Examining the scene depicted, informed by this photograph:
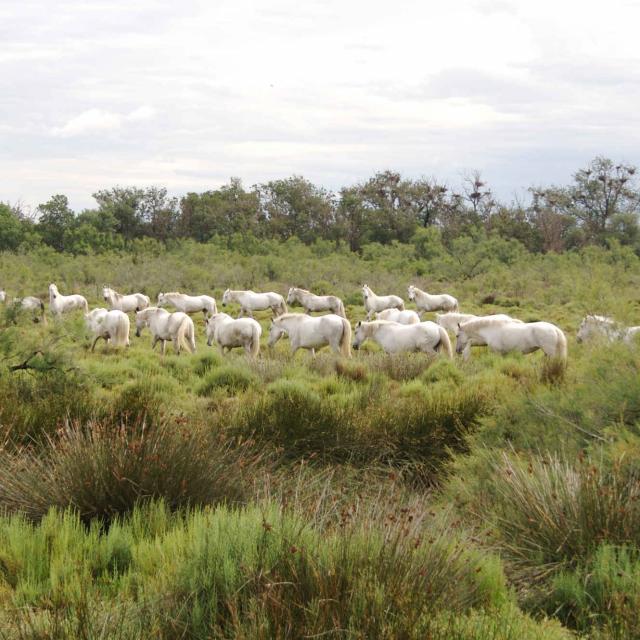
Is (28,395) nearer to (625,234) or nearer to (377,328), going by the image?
(377,328)

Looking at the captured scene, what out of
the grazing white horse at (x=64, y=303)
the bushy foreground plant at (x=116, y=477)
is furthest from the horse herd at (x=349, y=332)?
the bushy foreground plant at (x=116, y=477)

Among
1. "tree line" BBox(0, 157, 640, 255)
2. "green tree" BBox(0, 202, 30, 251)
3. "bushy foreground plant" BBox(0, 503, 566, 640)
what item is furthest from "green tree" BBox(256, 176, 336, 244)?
"bushy foreground plant" BBox(0, 503, 566, 640)

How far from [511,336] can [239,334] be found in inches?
218

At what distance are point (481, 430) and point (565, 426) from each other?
102cm

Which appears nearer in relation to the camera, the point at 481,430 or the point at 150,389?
the point at 481,430

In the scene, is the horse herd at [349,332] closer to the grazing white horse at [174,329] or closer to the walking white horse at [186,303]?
the grazing white horse at [174,329]

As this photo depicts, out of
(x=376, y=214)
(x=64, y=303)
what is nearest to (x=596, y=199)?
(x=376, y=214)

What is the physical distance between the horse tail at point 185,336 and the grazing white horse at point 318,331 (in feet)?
7.02

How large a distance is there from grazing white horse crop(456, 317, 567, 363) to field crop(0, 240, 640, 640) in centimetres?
311

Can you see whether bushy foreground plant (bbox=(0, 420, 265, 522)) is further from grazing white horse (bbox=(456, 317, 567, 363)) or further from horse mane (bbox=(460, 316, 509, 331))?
horse mane (bbox=(460, 316, 509, 331))

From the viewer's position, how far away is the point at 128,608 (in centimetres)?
388

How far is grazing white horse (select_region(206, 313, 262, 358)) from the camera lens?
1631cm

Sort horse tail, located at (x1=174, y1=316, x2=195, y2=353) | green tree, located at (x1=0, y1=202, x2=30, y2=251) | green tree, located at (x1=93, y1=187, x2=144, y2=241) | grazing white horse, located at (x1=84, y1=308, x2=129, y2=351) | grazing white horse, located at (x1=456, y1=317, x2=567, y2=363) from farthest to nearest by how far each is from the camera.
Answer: green tree, located at (x1=93, y1=187, x2=144, y2=241) → green tree, located at (x1=0, y1=202, x2=30, y2=251) → grazing white horse, located at (x1=84, y1=308, x2=129, y2=351) → horse tail, located at (x1=174, y1=316, x2=195, y2=353) → grazing white horse, located at (x1=456, y1=317, x2=567, y2=363)

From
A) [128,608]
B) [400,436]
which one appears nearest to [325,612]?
[128,608]
